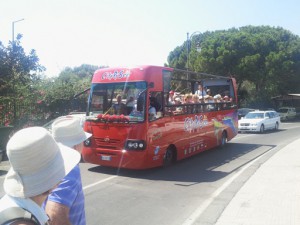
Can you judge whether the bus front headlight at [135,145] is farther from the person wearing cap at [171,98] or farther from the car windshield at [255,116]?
the car windshield at [255,116]

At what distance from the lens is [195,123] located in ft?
43.0

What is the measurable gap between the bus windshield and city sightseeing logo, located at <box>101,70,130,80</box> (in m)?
0.18

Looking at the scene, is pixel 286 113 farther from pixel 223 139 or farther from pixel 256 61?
pixel 223 139

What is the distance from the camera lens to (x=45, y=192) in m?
1.91

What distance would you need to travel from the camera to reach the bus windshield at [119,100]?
10047 millimetres

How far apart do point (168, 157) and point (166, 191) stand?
118 inches

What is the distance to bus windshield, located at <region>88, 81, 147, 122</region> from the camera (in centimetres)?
1005

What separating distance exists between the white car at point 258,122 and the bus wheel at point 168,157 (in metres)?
15.1

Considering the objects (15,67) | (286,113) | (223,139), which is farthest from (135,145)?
(286,113)

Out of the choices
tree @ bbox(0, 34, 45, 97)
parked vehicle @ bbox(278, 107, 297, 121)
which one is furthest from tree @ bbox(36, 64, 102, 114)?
parked vehicle @ bbox(278, 107, 297, 121)

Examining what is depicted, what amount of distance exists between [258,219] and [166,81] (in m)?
5.86

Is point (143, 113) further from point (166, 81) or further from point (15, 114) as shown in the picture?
point (15, 114)

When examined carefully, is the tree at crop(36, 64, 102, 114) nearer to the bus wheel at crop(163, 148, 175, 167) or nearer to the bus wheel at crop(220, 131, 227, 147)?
the bus wheel at crop(220, 131, 227, 147)

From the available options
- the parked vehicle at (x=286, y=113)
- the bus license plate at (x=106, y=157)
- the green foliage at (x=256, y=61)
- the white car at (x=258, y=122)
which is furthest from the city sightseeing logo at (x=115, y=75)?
the parked vehicle at (x=286, y=113)
